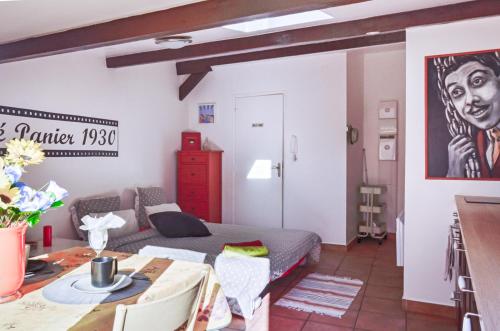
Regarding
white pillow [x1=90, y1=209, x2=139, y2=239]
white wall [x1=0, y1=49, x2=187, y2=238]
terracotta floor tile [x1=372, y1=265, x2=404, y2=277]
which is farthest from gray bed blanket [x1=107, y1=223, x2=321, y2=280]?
white wall [x1=0, y1=49, x2=187, y2=238]

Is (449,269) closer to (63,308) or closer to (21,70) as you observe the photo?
(63,308)

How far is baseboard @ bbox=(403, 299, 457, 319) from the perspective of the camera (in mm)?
3068

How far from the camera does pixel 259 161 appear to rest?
5.66 m

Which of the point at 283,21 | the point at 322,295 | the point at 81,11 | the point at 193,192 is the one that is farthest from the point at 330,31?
the point at 193,192

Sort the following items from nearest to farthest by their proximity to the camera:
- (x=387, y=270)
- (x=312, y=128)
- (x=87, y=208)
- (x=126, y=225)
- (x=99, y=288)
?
1. (x=99, y=288)
2. (x=87, y=208)
3. (x=126, y=225)
4. (x=387, y=270)
5. (x=312, y=128)

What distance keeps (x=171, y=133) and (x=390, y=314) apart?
386cm

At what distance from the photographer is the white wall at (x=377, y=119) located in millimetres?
5820

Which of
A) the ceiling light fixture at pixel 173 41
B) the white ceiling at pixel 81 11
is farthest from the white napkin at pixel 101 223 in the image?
the ceiling light fixture at pixel 173 41

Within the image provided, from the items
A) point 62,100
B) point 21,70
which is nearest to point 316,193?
point 62,100

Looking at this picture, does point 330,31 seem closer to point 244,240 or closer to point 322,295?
point 244,240

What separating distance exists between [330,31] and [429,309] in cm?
248

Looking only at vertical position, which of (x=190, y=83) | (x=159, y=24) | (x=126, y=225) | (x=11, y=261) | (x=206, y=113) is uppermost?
(x=190, y=83)

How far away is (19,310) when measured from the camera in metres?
1.33

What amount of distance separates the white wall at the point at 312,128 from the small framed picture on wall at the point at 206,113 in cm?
45
